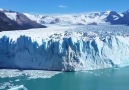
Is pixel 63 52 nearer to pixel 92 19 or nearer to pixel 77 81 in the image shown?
pixel 77 81

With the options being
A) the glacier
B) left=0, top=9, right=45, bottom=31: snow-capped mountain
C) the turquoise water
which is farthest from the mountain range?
the turquoise water

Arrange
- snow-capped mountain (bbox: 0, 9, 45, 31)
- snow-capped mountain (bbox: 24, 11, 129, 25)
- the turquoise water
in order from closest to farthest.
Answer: the turquoise water
snow-capped mountain (bbox: 0, 9, 45, 31)
snow-capped mountain (bbox: 24, 11, 129, 25)

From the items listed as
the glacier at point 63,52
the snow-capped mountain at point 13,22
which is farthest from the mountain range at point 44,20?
the glacier at point 63,52

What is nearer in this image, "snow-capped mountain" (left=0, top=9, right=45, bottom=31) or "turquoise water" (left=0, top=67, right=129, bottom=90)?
"turquoise water" (left=0, top=67, right=129, bottom=90)

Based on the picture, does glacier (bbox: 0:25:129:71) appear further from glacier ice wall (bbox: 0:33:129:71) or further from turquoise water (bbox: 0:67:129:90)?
turquoise water (bbox: 0:67:129:90)

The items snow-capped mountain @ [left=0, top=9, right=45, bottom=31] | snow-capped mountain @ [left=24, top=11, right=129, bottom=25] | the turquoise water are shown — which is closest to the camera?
the turquoise water

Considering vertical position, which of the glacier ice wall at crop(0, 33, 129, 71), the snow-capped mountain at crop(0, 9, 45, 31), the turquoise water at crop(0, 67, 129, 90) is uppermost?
the snow-capped mountain at crop(0, 9, 45, 31)

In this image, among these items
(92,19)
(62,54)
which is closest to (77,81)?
(62,54)

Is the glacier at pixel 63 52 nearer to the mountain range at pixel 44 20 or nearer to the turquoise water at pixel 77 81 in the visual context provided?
the turquoise water at pixel 77 81
